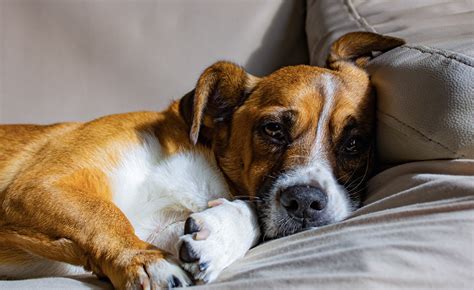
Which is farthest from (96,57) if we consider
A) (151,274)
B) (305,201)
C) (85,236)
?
(151,274)

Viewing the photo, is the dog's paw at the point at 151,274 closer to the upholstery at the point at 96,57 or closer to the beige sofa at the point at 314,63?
the beige sofa at the point at 314,63

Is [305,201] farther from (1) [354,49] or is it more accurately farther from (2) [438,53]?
(1) [354,49]

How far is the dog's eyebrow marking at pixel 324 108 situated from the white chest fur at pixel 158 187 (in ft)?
1.11

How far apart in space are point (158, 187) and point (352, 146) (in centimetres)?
59

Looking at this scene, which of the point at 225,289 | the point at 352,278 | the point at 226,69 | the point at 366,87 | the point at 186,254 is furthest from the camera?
the point at 226,69

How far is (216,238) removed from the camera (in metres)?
1.40

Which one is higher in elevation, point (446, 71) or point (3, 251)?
point (446, 71)

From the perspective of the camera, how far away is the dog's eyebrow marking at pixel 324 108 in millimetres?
1704

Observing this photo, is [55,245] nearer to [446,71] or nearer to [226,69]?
[226,69]

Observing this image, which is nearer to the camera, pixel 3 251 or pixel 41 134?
pixel 3 251

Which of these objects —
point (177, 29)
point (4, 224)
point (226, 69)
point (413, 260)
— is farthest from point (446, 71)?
point (177, 29)

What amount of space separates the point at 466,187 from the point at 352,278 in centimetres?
34

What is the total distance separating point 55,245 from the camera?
151cm

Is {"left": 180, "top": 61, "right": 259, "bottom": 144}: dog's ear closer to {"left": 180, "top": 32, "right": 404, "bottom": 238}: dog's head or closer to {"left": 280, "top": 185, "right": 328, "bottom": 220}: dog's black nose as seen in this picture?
{"left": 180, "top": 32, "right": 404, "bottom": 238}: dog's head
